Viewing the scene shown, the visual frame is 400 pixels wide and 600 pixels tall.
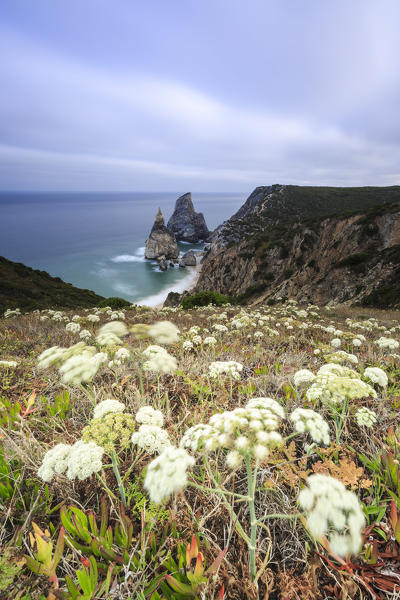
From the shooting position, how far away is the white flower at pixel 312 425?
5.67 feet

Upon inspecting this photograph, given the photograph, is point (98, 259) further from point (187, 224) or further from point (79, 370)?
point (79, 370)

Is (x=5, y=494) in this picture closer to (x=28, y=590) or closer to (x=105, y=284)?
(x=28, y=590)

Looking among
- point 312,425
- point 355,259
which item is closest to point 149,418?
point 312,425

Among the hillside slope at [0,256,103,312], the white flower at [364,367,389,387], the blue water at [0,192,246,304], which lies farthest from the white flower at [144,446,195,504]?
the blue water at [0,192,246,304]

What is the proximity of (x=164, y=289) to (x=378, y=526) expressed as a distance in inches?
3143

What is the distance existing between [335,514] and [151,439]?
116cm

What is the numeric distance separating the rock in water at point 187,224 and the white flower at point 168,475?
150173 mm

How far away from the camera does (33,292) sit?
36.8m

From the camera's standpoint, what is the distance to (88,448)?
5.62 ft

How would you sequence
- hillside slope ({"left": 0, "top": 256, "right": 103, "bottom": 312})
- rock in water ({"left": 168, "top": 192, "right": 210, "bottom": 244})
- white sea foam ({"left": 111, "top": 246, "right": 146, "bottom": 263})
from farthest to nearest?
1. rock in water ({"left": 168, "top": 192, "right": 210, "bottom": 244})
2. white sea foam ({"left": 111, "top": 246, "right": 146, "bottom": 263})
3. hillside slope ({"left": 0, "top": 256, "right": 103, "bottom": 312})

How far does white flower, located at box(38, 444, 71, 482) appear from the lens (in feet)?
5.73

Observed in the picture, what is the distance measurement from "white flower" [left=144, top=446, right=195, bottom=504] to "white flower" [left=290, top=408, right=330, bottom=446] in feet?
2.65

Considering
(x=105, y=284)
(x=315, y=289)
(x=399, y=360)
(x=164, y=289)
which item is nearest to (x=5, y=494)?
(x=399, y=360)

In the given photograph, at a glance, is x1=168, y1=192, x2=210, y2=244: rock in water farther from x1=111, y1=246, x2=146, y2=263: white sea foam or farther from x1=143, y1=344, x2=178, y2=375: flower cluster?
x1=143, y1=344, x2=178, y2=375: flower cluster
